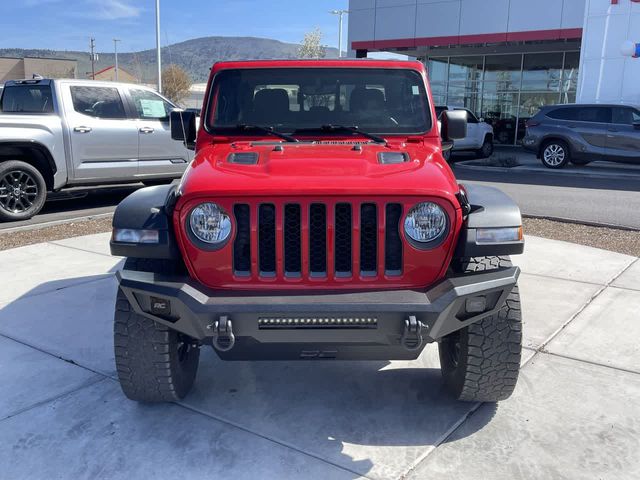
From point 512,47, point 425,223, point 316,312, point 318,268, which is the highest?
point 512,47

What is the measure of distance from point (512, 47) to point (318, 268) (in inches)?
921

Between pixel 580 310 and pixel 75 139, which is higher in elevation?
pixel 75 139

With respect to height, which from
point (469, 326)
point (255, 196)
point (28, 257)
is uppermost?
point (255, 196)

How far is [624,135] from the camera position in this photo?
47.4ft

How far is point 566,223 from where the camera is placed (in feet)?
28.6

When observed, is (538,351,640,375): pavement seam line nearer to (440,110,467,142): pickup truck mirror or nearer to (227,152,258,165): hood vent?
(440,110,467,142): pickup truck mirror

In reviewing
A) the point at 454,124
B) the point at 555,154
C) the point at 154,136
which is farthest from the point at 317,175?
the point at 555,154

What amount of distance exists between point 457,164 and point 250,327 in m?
15.3

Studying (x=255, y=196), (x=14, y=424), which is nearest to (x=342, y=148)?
(x=255, y=196)

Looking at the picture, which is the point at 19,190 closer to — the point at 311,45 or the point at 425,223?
the point at 425,223

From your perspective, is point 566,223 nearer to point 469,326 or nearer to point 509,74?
point 469,326

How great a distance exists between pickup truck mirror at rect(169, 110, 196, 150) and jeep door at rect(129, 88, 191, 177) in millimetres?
5331

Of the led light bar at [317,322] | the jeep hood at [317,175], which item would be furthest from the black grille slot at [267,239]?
the led light bar at [317,322]

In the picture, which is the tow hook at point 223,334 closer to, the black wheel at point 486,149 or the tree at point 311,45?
the black wheel at point 486,149
